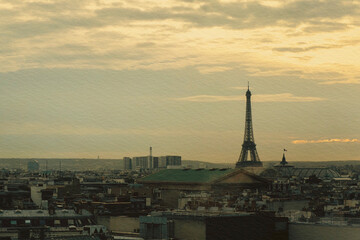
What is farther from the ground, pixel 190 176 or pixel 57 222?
pixel 190 176

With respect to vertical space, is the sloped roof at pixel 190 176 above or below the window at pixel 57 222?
above

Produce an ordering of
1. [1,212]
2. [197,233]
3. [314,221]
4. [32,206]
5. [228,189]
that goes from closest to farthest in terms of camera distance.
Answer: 1. [197,233]
2. [314,221]
3. [1,212]
4. [32,206]
5. [228,189]

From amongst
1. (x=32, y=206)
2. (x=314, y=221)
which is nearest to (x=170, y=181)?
(x=32, y=206)

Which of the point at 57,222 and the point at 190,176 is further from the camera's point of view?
the point at 190,176

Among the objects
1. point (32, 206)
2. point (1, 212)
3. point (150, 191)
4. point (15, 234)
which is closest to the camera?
point (15, 234)

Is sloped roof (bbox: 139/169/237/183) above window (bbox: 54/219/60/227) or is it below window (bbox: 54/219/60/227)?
above

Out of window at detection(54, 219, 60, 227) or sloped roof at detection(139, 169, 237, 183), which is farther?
sloped roof at detection(139, 169, 237, 183)

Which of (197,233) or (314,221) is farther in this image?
(314,221)

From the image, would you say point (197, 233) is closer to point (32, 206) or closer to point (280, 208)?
point (280, 208)
